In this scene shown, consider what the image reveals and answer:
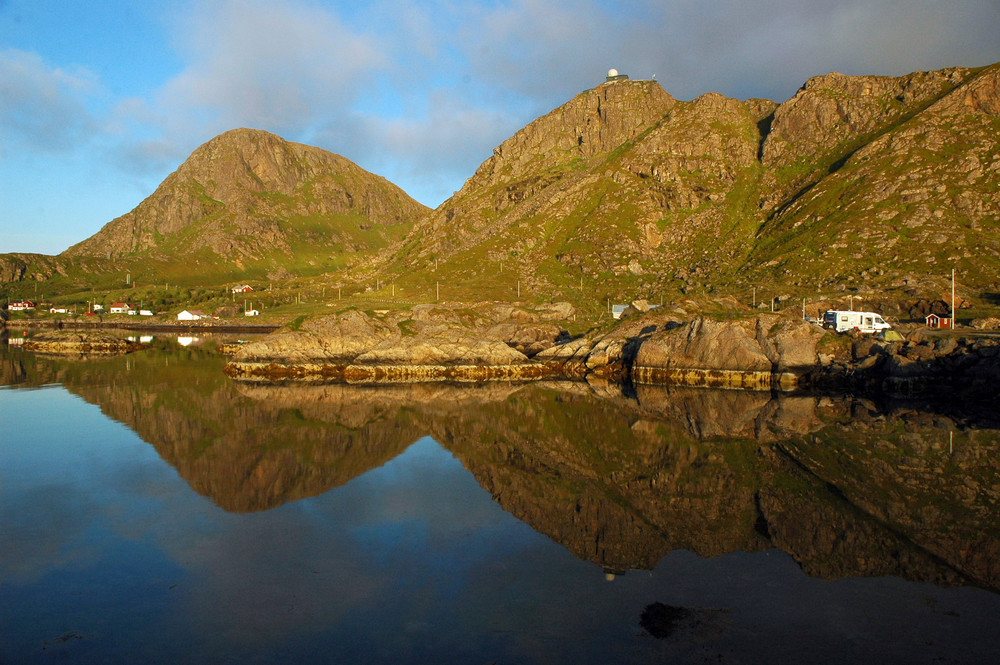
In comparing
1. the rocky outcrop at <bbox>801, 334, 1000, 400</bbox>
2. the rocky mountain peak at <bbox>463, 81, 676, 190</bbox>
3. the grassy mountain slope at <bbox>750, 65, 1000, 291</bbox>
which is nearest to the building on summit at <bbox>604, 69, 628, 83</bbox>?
the rocky mountain peak at <bbox>463, 81, 676, 190</bbox>

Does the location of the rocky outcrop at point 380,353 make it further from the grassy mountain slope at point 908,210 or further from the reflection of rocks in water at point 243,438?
the grassy mountain slope at point 908,210

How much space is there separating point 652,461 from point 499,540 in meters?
10.1

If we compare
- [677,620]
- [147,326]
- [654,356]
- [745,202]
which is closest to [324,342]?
[654,356]

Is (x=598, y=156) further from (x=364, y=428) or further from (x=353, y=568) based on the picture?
(x=353, y=568)

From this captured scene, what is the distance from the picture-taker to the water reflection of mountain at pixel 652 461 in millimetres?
17266

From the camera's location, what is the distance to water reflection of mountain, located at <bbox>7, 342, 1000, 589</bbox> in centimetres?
1727

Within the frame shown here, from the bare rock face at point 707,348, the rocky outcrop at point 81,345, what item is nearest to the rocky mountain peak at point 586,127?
the rocky outcrop at point 81,345

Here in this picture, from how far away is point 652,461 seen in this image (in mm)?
25688

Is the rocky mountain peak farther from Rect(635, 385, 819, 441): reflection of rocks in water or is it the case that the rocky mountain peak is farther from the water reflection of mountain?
the water reflection of mountain

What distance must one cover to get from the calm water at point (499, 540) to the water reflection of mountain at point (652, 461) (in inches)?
5.4

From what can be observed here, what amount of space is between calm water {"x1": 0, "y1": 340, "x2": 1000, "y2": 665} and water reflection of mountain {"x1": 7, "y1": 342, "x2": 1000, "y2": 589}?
5.4 inches

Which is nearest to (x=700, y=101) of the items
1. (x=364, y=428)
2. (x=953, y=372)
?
(x=953, y=372)

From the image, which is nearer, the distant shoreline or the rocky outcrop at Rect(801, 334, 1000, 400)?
the rocky outcrop at Rect(801, 334, 1000, 400)

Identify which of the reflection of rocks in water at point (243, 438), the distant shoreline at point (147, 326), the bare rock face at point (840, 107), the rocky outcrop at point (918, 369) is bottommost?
the reflection of rocks in water at point (243, 438)
